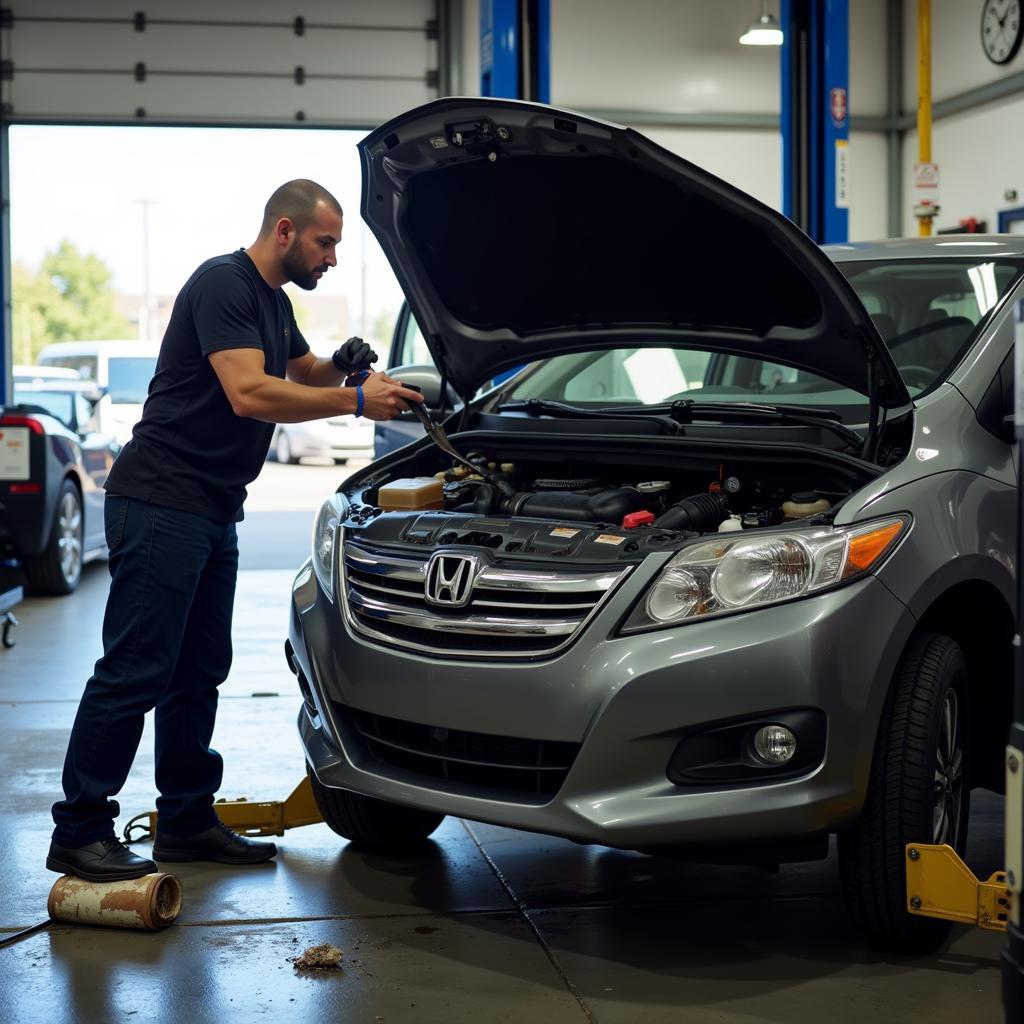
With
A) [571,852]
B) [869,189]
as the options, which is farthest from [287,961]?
[869,189]

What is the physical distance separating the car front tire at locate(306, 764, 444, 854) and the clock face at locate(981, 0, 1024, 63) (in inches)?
449

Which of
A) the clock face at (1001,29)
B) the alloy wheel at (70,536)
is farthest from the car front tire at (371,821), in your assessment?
the clock face at (1001,29)

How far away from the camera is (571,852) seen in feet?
12.3

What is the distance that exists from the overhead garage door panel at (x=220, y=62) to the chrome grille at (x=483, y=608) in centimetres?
Result: 1070

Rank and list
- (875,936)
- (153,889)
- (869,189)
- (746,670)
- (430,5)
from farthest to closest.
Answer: (869,189)
(430,5)
(153,889)
(875,936)
(746,670)

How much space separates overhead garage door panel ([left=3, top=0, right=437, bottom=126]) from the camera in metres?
12.8

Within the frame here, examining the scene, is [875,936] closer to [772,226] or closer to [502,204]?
[772,226]

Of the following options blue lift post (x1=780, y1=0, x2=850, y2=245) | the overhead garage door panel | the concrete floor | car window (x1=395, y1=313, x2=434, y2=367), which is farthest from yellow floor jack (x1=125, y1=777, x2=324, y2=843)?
the overhead garage door panel

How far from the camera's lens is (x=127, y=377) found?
668 inches

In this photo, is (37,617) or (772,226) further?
(37,617)

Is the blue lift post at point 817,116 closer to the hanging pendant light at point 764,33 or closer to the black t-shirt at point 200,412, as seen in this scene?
the hanging pendant light at point 764,33

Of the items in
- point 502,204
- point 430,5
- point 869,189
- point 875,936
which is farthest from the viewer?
point 869,189

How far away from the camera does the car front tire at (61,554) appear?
8.41 metres

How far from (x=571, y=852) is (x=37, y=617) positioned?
4907 mm
